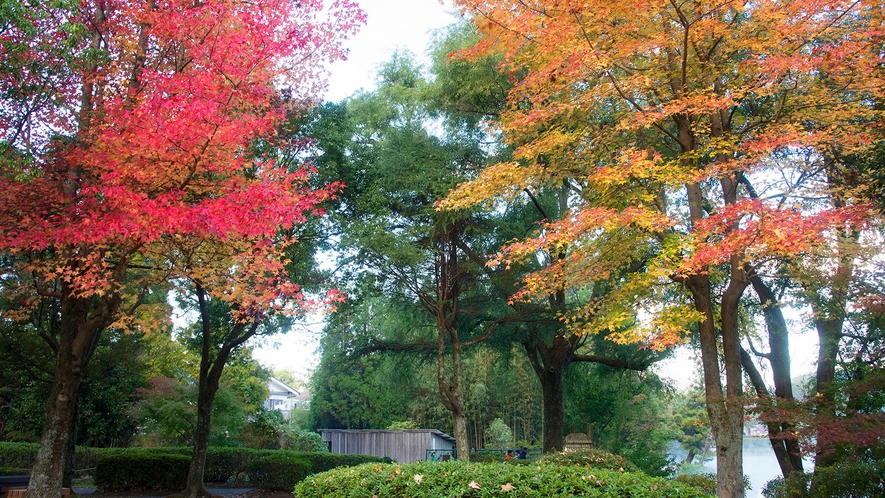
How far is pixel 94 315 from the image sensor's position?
26.3ft

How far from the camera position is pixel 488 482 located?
5723 millimetres

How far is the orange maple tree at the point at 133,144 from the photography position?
22.7 ft

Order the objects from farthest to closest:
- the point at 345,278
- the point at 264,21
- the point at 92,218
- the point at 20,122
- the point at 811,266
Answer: the point at 345,278
the point at 811,266
the point at 20,122
the point at 264,21
the point at 92,218

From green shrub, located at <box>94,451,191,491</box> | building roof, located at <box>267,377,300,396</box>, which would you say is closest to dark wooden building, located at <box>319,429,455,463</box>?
green shrub, located at <box>94,451,191,491</box>

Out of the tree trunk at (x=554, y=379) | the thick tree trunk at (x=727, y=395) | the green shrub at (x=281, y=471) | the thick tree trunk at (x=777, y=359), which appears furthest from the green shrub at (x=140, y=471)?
the thick tree trunk at (x=777, y=359)

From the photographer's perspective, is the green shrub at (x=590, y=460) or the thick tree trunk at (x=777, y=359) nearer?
the green shrub at (x=590, y=460)

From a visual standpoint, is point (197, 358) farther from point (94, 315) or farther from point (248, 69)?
point (248, 69)

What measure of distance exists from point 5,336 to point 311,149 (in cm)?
789

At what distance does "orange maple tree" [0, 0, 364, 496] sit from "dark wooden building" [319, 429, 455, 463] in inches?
534

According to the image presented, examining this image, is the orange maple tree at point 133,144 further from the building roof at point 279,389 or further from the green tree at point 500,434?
the building roof at point 279,389

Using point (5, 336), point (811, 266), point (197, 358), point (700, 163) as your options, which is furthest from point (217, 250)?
point (197, 358)

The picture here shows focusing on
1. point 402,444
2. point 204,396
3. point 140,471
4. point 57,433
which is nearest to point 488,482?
point 57,433

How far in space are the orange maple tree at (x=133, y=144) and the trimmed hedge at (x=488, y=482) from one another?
108 inches

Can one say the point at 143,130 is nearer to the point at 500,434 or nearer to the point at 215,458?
the point at 215,458
